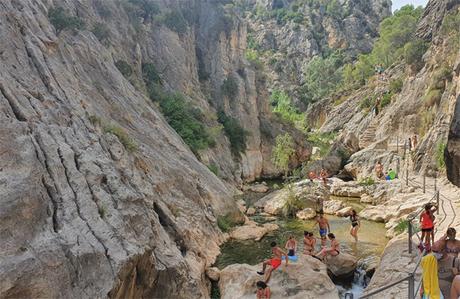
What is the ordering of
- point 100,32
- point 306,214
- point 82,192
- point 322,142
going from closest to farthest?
point 82,192, point 306,214, point 100,32, point 322,142

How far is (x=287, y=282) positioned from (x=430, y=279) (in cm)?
550

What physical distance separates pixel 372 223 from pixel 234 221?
751 cm

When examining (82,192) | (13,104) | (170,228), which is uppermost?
(13,104)

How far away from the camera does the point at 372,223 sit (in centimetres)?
2188

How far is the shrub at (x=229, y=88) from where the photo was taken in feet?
150

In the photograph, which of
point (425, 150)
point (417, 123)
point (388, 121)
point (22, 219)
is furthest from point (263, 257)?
point (388, 121)

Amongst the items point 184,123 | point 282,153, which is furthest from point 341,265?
point 282,153

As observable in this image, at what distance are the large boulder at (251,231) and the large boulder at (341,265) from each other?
16.2 ft

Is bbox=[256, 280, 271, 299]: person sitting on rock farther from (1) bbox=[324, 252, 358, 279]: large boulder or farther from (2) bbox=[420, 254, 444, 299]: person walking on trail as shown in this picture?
(2) bbox=[420, 254, 444, 299]: person walking on trail

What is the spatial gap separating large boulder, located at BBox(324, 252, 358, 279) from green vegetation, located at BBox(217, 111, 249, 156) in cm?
2536

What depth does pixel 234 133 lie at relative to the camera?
41.2 metres

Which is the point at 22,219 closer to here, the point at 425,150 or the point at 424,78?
the point at 425,150

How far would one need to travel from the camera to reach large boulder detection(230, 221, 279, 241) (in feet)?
64.2

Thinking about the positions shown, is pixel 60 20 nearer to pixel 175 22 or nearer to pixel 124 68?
pixel 124 68
